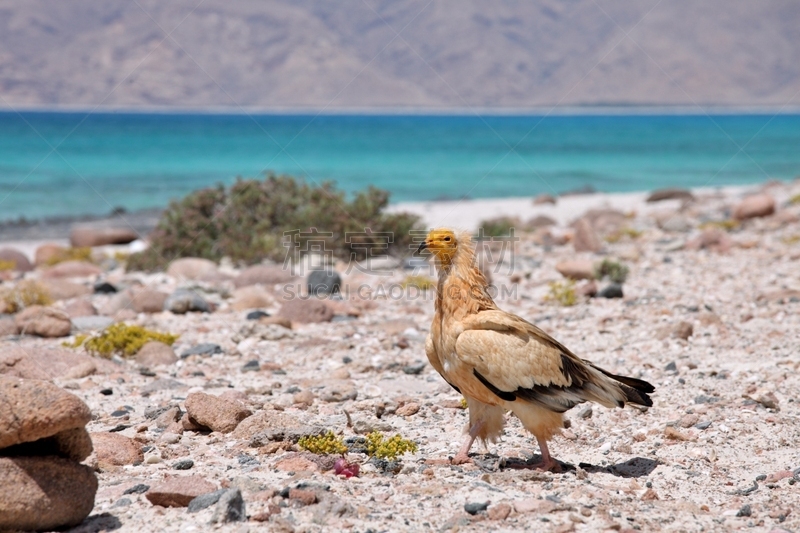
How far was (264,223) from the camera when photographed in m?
17.8

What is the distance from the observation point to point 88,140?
74062 mm

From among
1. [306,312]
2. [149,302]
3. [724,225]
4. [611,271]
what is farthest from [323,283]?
[724,225]

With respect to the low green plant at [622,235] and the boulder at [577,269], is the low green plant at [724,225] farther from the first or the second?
the boulder at [577,269]

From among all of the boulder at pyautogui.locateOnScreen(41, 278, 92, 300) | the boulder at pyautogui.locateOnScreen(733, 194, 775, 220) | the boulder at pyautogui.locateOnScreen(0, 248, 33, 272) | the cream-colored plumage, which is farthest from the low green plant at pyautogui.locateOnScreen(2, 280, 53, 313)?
the boulder at pyautogui.locateOnScreen(733, 194, 775, 220)

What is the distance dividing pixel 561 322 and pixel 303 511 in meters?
6.71

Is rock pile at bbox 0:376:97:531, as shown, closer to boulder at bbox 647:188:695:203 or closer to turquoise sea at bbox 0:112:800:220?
turquoise sea at bbox 0:112:800:220

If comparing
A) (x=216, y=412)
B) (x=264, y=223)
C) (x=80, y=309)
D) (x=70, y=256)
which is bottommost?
(x=216, y=412)

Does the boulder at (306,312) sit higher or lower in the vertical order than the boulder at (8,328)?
higher

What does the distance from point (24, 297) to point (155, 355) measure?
428cm

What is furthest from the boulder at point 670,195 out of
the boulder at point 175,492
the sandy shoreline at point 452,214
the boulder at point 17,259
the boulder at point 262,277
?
the boulder at point 175,492

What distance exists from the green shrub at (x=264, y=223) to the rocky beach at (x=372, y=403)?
1.34 metres

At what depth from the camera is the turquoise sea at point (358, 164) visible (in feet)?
132

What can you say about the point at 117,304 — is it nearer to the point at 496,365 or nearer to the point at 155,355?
the point at 155,355

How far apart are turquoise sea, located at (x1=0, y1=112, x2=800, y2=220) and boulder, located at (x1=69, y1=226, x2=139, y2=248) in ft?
27.3
